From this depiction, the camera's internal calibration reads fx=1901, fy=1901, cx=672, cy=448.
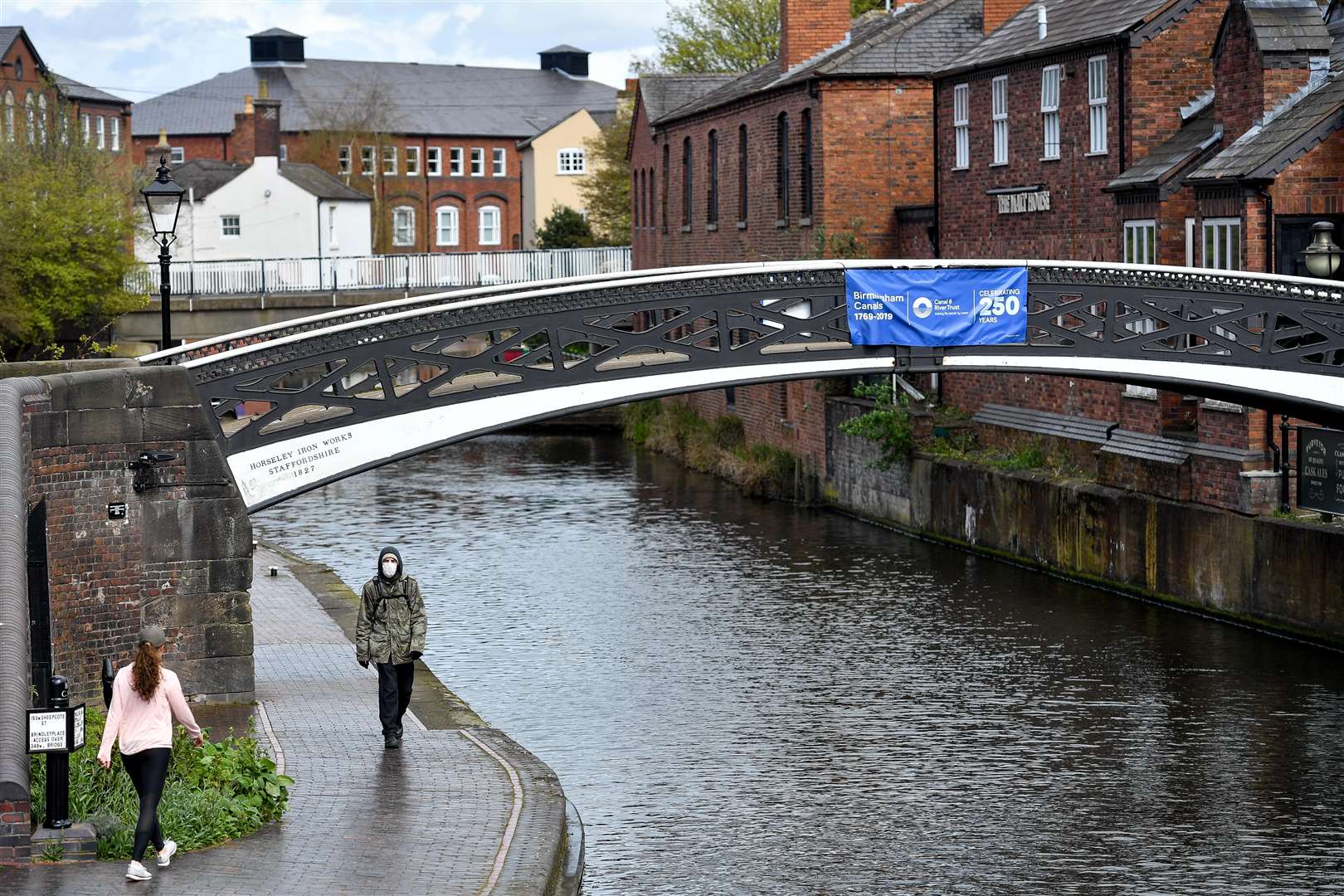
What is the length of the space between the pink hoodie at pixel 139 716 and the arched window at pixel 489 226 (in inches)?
3082

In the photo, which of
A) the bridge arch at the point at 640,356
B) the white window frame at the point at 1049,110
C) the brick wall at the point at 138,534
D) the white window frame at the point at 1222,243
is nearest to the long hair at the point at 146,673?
the brick wall at the point at 138,534

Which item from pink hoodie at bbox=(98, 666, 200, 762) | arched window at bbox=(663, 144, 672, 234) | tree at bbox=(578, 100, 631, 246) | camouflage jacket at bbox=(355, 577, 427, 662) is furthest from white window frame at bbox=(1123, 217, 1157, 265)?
tree at bbox=(578, 100, 631, 246)

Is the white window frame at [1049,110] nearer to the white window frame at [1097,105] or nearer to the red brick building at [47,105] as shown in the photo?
the white window frame at [1097,105]

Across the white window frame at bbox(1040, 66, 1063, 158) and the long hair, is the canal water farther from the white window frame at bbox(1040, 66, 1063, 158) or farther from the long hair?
the white window frame at bbox(1040, 66, 1063, 158)

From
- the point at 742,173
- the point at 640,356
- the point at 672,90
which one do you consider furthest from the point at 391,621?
the point at 672,90

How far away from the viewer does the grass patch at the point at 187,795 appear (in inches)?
451

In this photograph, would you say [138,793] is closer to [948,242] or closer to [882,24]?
[948,242]

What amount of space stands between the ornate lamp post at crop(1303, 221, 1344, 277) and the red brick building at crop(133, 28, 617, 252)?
210 ft

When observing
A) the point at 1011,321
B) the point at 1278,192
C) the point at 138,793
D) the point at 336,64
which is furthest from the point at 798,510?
the point at 336,64

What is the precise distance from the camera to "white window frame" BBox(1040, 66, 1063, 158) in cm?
2967

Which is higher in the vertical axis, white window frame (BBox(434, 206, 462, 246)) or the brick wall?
white window frame (BBox(434, 206, 462, 246))

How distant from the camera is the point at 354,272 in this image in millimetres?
49656

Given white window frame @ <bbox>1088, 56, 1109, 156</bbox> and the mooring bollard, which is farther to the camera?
white window frame @ <bbox>1088, 56, 1109, 156</bbox>

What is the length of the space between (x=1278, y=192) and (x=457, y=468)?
983 inches
